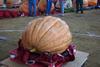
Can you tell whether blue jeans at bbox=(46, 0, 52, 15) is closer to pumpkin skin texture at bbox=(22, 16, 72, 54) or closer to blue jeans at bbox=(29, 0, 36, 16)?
blue jeans at bbox=(29, 0, 36, 16)

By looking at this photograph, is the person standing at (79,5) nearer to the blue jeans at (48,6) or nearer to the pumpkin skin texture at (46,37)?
the blue jeans at (48,6)

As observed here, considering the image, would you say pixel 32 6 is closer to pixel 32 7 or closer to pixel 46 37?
pixel 32 7

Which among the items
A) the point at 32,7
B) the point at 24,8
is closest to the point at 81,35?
the point at 32,7

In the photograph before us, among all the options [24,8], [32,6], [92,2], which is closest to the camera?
[32,6]

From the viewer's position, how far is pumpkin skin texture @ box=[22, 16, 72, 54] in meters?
2.92

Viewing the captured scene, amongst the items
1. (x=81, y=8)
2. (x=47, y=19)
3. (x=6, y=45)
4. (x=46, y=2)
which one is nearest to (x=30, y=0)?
(x=46, y=2)

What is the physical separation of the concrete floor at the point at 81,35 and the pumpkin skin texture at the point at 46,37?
982mm

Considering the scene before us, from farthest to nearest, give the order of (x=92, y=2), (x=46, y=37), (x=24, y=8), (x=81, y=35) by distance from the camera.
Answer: (x=92, y=2) < (x=24, y=8) < (x=81, y=35) < (x=46, y=37)

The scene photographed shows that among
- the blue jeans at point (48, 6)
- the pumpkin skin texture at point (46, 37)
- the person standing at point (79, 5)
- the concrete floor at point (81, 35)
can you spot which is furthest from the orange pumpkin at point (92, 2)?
the pumpkin skin texture at point (46, 37)

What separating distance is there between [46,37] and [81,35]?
261 cm

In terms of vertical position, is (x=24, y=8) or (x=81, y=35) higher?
(x=24, y=8)

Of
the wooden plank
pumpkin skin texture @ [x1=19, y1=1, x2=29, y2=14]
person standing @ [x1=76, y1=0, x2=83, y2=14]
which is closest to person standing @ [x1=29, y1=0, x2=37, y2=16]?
pumpkin skin texture @ [x1=19, y1=1, x2=29, y2=14]

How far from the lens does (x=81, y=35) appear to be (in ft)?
17.8

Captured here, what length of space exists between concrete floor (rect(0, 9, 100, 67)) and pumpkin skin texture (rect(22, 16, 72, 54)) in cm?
98
